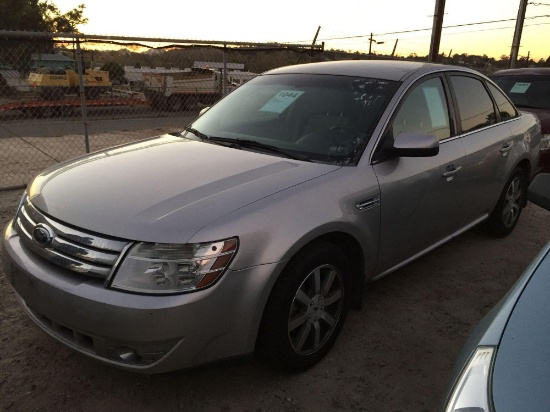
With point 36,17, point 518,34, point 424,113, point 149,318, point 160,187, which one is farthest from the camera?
point 36,17

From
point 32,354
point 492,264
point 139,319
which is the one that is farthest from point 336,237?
point 492,264

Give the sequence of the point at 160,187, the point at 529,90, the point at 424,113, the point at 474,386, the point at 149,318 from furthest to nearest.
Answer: the point at 529,90, the point at 424,113, the point at 160,187, the point at 149,318, the point at 474,386

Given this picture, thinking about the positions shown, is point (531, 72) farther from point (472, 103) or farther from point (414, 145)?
point (414, 145)

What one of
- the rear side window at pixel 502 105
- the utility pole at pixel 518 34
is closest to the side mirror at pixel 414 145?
the rear side window at pixel 502 105

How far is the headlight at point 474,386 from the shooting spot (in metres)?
1.23

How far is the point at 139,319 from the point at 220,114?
1996 millimetres

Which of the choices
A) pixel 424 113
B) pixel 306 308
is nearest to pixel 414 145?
pixel 424 113

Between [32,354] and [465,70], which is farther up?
[465,70]

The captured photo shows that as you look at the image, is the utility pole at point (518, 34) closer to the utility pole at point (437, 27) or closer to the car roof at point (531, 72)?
the utility pole at point (437, 27)

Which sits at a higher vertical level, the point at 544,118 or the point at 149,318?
the point at 544,118

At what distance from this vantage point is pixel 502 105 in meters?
4.41

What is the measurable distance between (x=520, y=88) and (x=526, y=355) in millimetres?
6850

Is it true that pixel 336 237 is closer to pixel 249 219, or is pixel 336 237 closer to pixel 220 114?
pixel 249 219

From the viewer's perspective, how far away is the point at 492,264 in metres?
4.15
